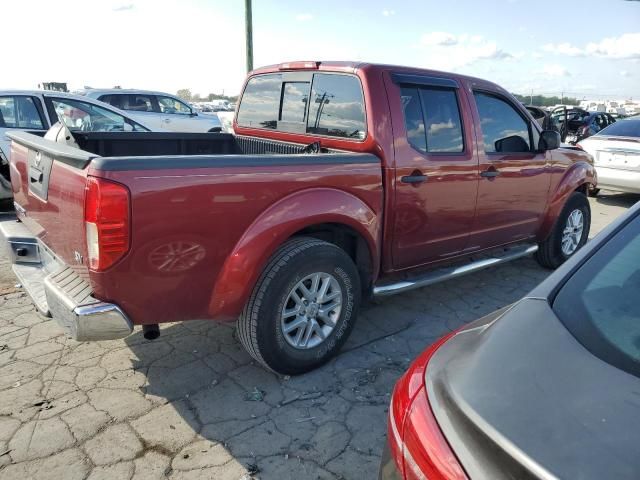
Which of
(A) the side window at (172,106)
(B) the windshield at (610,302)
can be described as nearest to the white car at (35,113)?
(A) the side window at (172,106)

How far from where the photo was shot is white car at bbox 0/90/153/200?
262 inches

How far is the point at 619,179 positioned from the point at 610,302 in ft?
27.6

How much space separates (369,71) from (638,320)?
251cm

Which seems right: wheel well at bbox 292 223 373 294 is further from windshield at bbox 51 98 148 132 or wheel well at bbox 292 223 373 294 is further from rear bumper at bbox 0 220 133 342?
windshield at bbox 51 98 148 132

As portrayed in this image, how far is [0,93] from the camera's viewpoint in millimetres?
6812

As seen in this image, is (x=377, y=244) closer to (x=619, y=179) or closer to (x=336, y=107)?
(x=336, y=107)

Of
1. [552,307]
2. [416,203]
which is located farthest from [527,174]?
[552,307]

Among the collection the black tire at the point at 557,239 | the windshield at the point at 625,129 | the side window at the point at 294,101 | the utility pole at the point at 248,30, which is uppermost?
the utility pole at the point at 248,30

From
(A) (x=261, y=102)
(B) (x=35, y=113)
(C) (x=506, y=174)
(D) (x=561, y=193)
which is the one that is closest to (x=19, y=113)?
(B) (x=35, y=113)

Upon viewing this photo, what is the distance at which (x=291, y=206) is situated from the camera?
113 inches

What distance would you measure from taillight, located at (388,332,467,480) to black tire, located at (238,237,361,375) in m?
1.42

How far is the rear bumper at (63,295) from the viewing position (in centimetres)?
239

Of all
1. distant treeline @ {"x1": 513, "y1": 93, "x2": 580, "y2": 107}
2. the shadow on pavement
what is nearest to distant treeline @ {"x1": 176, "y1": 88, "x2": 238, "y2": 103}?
distant treeline @ {"x1": 513, "y1": 93, "x2": 580, "y2": 107}

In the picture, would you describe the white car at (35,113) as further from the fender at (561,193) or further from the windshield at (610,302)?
the windshield at (610,302)
